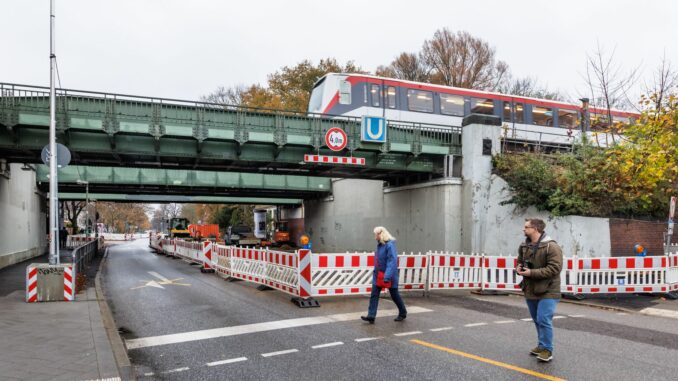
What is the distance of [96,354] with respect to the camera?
6.18m

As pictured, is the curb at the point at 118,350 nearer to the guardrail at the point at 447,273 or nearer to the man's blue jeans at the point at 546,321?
the guardrail at the point at 447,273

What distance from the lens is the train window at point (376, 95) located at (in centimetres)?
2427

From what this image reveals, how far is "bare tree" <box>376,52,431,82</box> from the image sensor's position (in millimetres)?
50000

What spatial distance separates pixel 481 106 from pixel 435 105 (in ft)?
9.62

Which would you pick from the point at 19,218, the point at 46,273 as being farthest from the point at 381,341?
the point at 19,218

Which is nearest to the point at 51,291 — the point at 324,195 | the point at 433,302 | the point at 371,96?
the point at 433,302

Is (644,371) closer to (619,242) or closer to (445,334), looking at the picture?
(445,334)

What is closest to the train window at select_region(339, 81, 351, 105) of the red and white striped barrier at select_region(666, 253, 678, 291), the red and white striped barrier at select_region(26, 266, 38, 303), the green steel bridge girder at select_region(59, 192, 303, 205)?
the red and white striped barrier at select_region(666, 253, 678, 291)

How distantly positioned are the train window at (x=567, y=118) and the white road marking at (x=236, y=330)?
2361 centimetres

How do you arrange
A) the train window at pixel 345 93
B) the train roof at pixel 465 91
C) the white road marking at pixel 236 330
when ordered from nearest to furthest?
the white road marking at pixel 236 330, the train window at pixel 345 93, the train roof at pixel 465 91

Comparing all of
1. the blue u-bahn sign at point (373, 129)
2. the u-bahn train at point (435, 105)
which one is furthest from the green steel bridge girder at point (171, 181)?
Result: the blue u-bahn sign at point (373, 129)

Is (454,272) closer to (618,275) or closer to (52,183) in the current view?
(618,275)

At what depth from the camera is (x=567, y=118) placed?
29500 millimetres

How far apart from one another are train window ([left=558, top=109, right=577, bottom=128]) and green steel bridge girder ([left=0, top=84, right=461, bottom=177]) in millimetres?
9197
